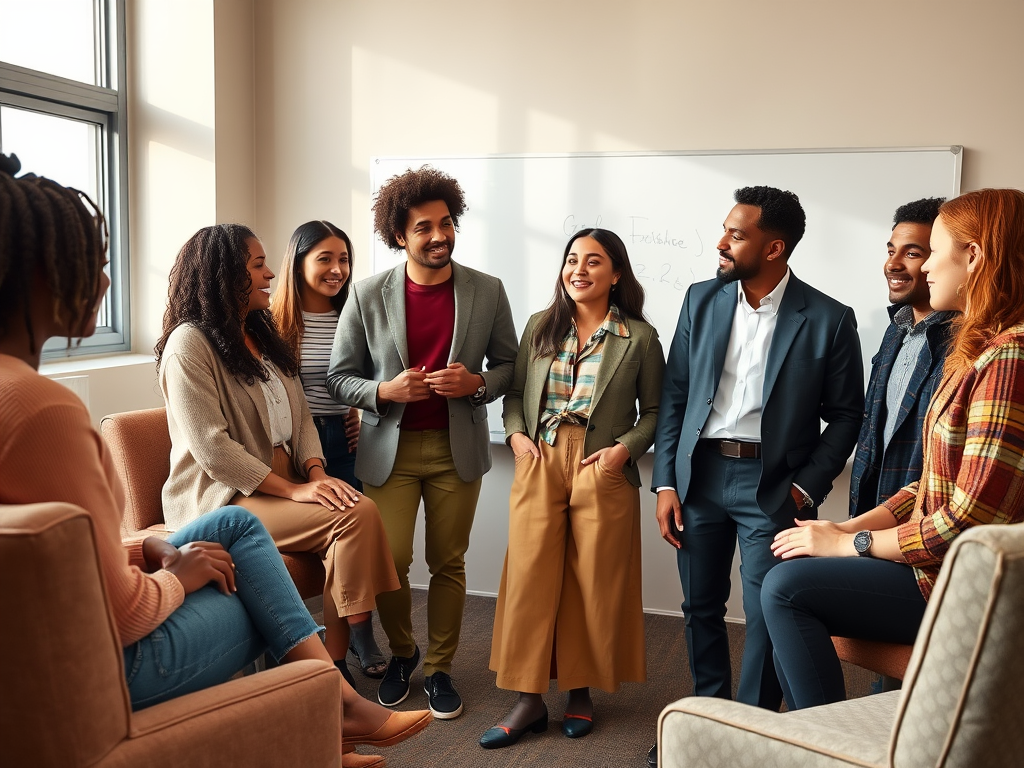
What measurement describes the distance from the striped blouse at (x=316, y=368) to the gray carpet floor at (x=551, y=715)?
3.07 feet

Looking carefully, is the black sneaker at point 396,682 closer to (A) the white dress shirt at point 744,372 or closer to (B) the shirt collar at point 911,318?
(A) the white dress shirt at point 744,372

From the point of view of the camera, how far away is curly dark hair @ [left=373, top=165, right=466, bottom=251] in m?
2.93

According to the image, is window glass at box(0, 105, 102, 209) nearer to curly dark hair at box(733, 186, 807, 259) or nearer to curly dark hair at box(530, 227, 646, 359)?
curly dark hair at box(530, 227, 646, 359)

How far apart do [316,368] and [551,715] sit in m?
1.41

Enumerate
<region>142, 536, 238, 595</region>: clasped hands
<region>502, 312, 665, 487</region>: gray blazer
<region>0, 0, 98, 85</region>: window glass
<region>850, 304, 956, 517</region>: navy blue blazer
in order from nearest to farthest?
<region>142, 536, 238, 595</region>: clasped hands < <region>850, 304, 956, 517</region>: navy blue blazer < <region>502, 312, 665, 487</region>: gray blazer < <region>0, 0, 98, 85</region>: window glass

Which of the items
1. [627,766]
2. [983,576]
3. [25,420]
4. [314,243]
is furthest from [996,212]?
[314,243]

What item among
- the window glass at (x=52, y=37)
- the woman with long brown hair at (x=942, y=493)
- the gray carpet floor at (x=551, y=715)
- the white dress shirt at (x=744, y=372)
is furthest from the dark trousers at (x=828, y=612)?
the window glass at (x=52, y=37)

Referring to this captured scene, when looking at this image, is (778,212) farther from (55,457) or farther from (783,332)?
(55,457)

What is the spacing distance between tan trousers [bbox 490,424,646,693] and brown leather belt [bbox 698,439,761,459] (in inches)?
12.4

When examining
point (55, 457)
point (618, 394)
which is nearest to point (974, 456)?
point (618, 394)

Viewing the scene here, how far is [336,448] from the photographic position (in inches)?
128

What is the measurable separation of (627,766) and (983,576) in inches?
61.6

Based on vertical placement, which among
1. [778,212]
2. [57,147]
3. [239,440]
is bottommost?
[239,440]

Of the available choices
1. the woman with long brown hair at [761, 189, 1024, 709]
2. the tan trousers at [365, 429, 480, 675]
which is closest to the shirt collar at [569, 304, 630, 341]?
the tan trousers at [365, 429, 480, 675]
